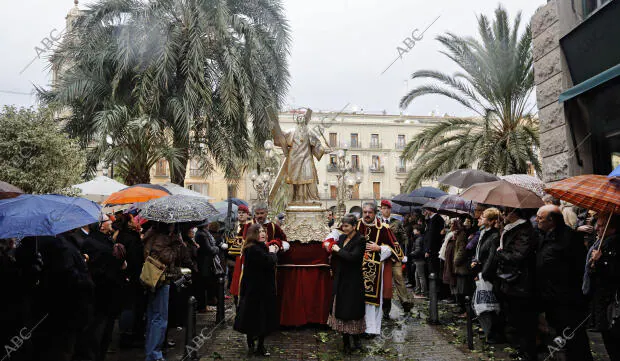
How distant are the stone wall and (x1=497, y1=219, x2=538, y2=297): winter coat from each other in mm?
3228

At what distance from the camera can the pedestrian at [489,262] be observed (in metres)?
5.97

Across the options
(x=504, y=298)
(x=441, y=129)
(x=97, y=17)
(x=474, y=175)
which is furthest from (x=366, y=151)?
(x=504, y=298)

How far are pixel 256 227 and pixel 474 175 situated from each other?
4781 mm

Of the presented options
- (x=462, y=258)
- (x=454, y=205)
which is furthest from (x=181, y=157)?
(x=462, y=258)

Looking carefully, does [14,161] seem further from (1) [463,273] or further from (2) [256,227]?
(1) [463,273]

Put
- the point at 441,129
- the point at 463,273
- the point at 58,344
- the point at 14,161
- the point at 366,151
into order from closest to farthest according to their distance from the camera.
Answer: the point at 58,344 < the point at 463,273 < the point at 14,161 < the point at 441,129 < the point at 366,151

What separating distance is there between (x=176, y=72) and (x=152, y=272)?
946 cm

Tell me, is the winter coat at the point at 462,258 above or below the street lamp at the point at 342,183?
below

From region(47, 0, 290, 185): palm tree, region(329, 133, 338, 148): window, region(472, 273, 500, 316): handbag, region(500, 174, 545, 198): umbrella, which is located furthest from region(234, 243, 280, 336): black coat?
region(329, 133, 338, 148): window

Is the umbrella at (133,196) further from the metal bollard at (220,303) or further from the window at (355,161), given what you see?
the window at (355,161)

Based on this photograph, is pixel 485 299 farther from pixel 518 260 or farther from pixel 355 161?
pixel 355 161

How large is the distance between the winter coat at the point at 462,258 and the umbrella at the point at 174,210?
4270 mm

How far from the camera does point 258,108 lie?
1438cm

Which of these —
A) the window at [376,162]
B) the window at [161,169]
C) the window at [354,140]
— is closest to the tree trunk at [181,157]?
the window at [161,169]
